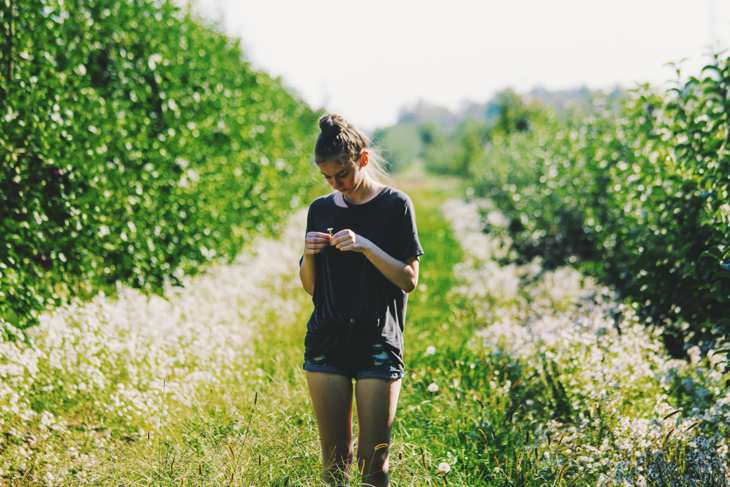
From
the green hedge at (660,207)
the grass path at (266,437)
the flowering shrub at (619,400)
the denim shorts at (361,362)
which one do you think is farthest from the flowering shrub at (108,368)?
the green hedge at (660,207)

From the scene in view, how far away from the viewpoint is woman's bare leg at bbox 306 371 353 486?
311 cm

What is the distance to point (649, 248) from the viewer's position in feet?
18.0

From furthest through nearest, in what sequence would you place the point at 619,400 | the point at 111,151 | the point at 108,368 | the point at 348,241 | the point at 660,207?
the point at 111,151, the point at 660,207, the point at 108,368, the point at 619,400, the point at 348,241

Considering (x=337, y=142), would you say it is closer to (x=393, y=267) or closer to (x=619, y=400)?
(x=393, y=267)

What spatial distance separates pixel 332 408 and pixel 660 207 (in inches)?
153

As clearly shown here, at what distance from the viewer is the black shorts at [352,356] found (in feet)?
10.0

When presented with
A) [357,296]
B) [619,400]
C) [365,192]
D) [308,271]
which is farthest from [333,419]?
[619,400]

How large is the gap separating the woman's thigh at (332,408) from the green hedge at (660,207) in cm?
224

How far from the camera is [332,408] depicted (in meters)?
3.13

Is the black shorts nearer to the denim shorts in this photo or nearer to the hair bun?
the denim shorts

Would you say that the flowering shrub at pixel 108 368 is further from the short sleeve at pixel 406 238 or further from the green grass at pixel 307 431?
the short sleeve at pixel 406 238

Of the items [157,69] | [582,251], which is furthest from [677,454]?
[157,69]

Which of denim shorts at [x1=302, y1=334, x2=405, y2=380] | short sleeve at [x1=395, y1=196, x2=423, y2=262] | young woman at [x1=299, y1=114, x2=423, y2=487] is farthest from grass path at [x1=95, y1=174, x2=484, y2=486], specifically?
short sleeve at [x1=395, y1=196, x2=423, y2=262]

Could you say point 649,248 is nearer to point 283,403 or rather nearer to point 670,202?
point 670,202
